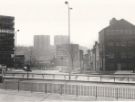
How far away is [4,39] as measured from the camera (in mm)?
99375

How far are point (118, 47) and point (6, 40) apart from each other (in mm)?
46335

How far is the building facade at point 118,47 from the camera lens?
2906 inches

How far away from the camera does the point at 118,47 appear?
75000 millimetres

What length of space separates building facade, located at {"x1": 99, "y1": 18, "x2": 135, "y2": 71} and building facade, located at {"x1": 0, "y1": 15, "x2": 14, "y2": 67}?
3963cm

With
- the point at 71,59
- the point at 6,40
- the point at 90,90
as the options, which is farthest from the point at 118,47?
the point at 90,90

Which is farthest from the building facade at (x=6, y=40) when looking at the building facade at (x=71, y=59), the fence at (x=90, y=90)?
the fence at (x=90, y=90)

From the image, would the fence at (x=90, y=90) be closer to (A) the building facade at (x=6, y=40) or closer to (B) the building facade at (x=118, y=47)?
(B) the building facade at (x=118, y=47)

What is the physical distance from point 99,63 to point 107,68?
7.70m

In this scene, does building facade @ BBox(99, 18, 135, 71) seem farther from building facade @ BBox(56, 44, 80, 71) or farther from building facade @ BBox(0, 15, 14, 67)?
building facade @ BBox(0, 15, 14, 67)

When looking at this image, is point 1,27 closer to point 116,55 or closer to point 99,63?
point 99,63

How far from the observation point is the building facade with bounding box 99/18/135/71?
242 feet

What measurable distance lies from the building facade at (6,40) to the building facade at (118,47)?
3963 centimetres

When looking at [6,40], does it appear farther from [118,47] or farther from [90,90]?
[90,90]

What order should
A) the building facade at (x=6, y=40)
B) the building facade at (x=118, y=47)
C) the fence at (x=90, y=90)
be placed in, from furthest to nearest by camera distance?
the building facade at (x=6, y=40) → the building facade at (x=118, y=47) → the fence at (x=90, y=90)
